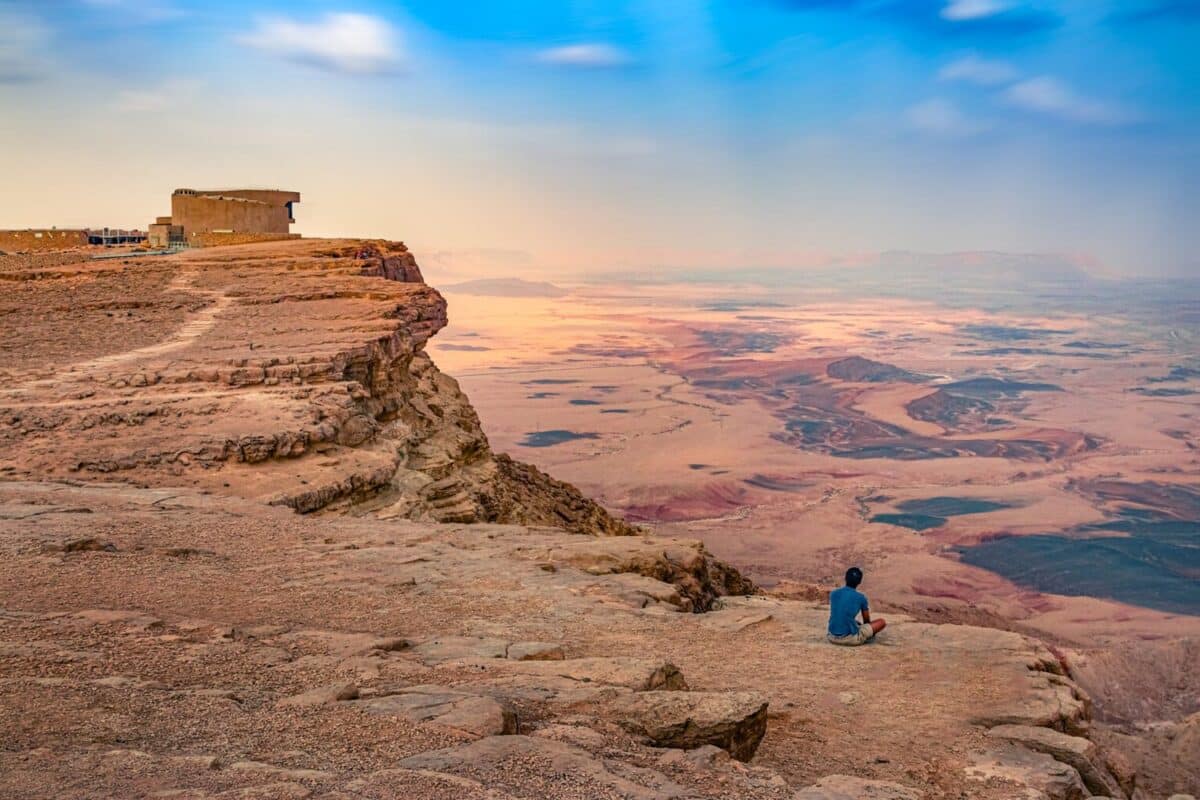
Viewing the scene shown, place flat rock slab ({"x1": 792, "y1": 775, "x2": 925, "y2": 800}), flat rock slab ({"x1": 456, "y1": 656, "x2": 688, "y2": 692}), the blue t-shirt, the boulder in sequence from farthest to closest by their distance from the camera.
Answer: the blue t-shirt, the boulder, flat rock slab ({"x1": 456, "y1": 656, "x2": 688, "y2": 692}), flat rock slab ({"x1": 792, "y1": 775, "x2": 925, "y2": 800})

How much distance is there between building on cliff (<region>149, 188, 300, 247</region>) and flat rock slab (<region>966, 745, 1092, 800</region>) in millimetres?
25387

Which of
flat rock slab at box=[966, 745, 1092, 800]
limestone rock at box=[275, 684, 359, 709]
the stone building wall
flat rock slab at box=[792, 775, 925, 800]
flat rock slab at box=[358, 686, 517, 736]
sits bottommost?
flat rock slab at box=[966, 745, 1092, 800]

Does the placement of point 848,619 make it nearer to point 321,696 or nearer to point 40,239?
point 321,696

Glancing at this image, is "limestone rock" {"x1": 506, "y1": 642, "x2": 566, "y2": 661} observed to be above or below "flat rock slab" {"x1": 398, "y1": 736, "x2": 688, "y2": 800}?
below

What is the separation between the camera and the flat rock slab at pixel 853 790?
193 inches

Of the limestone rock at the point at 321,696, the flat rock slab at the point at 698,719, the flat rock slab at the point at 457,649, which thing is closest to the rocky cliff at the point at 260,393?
the flat rock slab at the point at 457,649

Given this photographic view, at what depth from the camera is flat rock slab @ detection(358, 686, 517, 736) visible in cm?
509

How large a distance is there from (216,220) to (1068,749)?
1118 inches

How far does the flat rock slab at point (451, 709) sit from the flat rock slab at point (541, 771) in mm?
163

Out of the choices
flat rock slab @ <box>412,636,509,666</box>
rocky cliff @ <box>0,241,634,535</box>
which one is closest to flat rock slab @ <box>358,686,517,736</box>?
flat rock slab @ <box>412,636,509,666</box>

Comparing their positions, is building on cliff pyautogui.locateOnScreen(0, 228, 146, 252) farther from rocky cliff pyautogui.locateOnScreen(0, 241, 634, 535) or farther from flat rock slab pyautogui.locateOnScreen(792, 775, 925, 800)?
flat rock slab pyautogui.locateOnScreen(792, 775, 925, 800)

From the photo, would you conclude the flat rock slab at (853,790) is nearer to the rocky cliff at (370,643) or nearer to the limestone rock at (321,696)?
the rocky cliff at (370,643)

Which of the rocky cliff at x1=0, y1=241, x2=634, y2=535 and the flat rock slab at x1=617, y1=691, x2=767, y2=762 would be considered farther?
the rocky cliff at x1=0, y1=241, x2=634, y2=535

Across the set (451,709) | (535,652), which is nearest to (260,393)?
(535,652)
